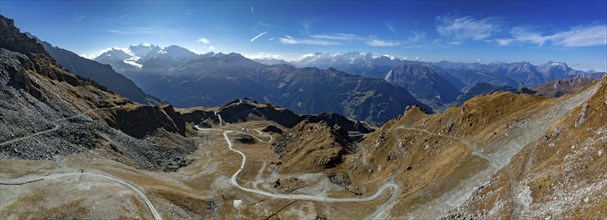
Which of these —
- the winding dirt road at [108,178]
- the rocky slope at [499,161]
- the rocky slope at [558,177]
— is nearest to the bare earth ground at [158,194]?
the winding dirt road at [108,178]

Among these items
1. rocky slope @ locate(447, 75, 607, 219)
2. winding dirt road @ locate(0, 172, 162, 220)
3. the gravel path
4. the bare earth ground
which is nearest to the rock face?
the bare earth ground

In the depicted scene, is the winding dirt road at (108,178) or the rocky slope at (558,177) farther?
the winding dirt road at (108,178)

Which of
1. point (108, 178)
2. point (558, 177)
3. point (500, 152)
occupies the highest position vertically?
point (558, 177)

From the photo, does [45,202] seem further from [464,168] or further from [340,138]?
[340,138]

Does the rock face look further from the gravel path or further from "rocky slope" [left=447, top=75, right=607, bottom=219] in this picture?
"rocky slope" [left=447, top=75, right=607, bottom=219]

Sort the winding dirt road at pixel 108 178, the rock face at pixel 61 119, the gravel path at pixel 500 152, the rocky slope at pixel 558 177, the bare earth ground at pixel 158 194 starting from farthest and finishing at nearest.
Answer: the rock face at pixel 61 119
the gravel path at pixel 500 152
the winding dirt road at pixel 108 178
the bare earth ground at pixel 158 194
the rocky slope at pixel 558 177

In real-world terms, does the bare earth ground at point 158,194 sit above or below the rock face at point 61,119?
below

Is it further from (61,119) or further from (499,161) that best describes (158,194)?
(499,161)

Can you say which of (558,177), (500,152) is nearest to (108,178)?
(558,177)

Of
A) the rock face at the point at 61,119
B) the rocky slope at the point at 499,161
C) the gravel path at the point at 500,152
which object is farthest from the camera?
the rock face at the point at 61,119

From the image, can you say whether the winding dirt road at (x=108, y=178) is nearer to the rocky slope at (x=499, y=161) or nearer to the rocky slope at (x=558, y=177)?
the rocky slope at (x=499, y=161)
